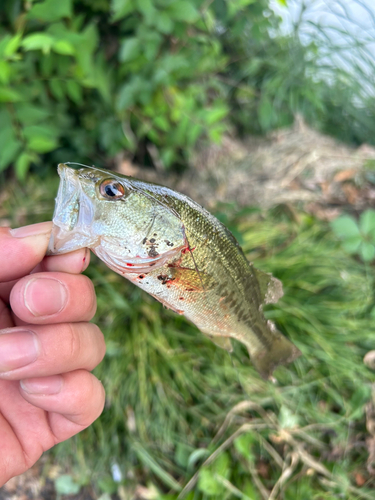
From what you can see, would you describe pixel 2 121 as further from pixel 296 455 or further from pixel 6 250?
pixel 296 455

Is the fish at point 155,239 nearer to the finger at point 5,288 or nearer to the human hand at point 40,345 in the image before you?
the human hand at point 40,345

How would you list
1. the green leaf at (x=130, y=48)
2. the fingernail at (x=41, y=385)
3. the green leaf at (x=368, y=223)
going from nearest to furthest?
1. the fingernail at (x=41, y=385)
2. the green leaf at (x=130, y=48)
3. the green leaf at (x=368, y=223)

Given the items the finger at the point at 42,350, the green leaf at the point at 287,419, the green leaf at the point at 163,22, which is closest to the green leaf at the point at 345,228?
the green leaf at the point at 287,419

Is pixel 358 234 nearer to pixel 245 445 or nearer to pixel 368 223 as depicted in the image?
pixel 368 223

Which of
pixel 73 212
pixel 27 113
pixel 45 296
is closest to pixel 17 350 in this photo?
pixel 45 296

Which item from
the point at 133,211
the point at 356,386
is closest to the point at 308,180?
the point at 356,386

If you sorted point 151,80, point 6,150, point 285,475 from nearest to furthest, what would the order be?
point 6,150 < point 285,475 < point 151,80

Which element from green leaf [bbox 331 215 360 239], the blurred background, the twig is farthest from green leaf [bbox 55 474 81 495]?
green leaf [bbox 331 215 360 239]
